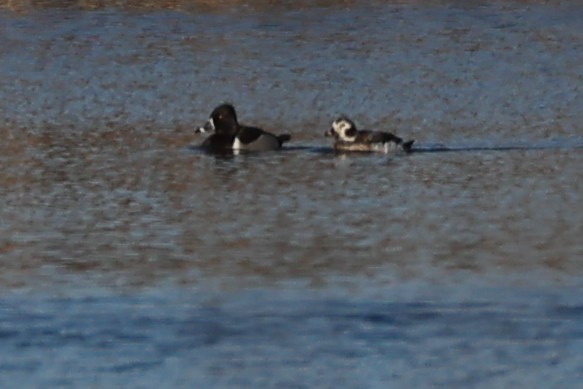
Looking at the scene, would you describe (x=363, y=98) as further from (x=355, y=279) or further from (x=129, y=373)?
(x=129, y=373)

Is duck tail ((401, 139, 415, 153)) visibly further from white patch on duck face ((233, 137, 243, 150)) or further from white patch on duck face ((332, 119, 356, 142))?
white patch on duck face ((233, 137, 243, 150))

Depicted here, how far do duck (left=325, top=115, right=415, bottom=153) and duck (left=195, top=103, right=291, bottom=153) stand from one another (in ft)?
1.80

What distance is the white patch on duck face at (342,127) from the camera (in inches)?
704

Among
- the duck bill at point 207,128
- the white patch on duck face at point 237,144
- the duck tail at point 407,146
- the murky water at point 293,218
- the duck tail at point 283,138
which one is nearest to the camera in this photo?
the murky water at point 293,218

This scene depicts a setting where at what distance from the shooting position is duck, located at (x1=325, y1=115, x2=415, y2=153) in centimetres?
1741

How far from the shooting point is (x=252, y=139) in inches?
723

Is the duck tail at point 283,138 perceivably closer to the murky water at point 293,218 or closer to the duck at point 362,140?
the murky water at point 293,218

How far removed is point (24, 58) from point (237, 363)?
1784 centimetres

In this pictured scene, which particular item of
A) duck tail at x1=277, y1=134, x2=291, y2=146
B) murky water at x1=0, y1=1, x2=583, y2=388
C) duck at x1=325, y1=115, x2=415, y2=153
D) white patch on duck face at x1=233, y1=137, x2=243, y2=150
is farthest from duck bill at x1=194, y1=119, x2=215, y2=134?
duck at x1=325, y1=115, x2=415, y2=153

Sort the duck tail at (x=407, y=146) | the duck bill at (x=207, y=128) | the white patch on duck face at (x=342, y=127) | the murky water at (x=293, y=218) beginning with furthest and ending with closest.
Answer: the duck bill at (x=207, y=128)
the white patch on duck face at (x=342, y=127)
the duck tail at (x=407, y=146)
the murky water at (x=293, y=218)

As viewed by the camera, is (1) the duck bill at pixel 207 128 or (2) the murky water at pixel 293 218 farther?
(1) the duck bill at pixel 207 128

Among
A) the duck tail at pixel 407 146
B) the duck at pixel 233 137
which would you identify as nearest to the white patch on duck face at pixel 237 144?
the duck at pixel 233 137

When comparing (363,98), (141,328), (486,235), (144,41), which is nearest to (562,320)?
(141,328)

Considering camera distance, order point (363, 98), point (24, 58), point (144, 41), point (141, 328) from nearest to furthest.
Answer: point (141, 328), point (363, 98), point (24, 58), point (144, 41)
